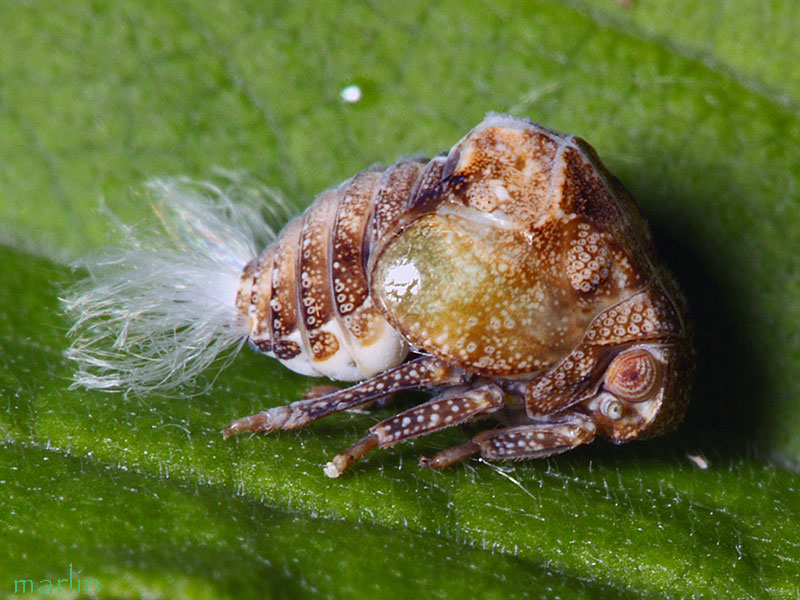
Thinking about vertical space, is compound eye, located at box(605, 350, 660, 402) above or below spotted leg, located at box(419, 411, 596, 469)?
above

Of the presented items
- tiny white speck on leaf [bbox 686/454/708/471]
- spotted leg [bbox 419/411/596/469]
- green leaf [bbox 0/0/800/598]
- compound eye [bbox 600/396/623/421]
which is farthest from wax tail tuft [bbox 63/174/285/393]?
tiny white speck on leaf [bbox 686/454/708/471]

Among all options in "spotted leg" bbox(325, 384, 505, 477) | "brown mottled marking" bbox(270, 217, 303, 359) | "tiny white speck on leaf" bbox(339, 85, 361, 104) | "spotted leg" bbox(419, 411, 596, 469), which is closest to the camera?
"spotted leg" bbox(325, 384, 505, 477)

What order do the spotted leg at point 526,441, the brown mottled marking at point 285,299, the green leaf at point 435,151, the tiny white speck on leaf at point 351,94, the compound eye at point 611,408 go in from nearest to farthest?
the green leaf at point 435,151
the spotted leg at point 526,441
the compound eye at point 611,408
the brown mottled marking at point 285,299
the tiny white speck on leaf at point 351,94

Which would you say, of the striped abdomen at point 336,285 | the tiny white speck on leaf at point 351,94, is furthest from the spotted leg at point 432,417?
the tiny white speck on leaf at point 351,94

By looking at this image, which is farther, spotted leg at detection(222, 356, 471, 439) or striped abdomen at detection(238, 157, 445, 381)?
striped abdomen at detection(238, 157, 445, 381)

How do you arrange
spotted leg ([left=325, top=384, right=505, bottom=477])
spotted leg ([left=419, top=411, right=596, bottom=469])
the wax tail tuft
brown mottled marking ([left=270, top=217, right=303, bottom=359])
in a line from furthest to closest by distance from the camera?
1. the wax tail tuft
2. brown mottled marking ([left=270, top=217, right=303, bottom=359])
3. spotted leg ([left=419, top=411, right=596, bottom=469])
4. spotted leg ([left=325, top=384, right=505, bottom=477])

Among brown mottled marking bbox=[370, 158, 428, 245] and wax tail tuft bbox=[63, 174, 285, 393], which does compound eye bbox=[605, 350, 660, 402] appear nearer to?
brown mottled marking bbox=[370, 158, 428, 245]

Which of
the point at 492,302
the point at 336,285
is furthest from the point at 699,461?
the point at 336,285

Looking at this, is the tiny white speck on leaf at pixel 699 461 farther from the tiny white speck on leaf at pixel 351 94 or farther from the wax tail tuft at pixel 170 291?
the tiny white speck on leaf at pixel 351 94

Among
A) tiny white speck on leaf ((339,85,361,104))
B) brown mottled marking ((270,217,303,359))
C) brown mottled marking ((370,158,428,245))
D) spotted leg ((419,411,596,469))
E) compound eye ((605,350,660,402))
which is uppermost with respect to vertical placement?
tiny white speck on leaf ((339,85,361,104))
